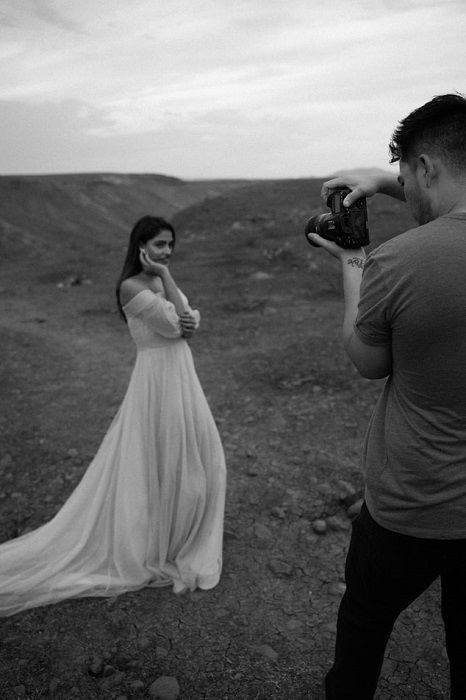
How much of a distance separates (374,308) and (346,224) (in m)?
0.48

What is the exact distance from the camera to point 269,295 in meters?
10.6

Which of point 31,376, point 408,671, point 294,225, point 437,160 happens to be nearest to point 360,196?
point 437,160

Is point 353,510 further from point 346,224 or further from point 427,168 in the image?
Answer: point 427,168

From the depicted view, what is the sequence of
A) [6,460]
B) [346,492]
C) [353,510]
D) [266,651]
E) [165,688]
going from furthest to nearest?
[6,460] < [346,492] < [353,510] < [266,651] < [165,688]

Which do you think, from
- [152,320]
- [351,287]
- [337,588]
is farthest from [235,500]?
[351,287]

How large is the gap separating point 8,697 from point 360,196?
264cm

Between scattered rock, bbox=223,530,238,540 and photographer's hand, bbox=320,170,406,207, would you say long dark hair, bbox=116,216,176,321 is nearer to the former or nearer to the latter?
photographer's hand, bbox=320,170,406,207

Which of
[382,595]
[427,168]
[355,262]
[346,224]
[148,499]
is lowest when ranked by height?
[148,499]

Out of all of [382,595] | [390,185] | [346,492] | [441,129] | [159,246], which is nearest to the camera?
[441,129]

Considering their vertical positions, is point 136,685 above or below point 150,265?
below

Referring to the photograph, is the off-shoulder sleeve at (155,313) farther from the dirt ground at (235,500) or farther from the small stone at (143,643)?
the small stone at (143,643)

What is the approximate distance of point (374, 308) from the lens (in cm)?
148

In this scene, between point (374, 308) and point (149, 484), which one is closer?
point (374, 308)

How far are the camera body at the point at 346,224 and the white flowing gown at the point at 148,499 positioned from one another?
1.50 metres
